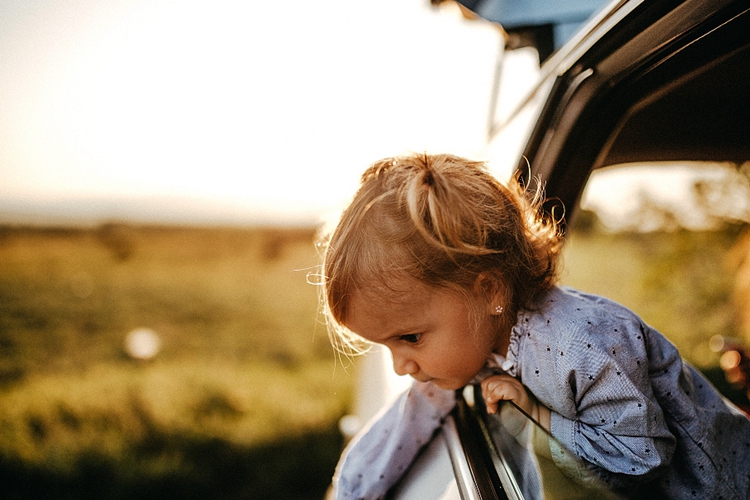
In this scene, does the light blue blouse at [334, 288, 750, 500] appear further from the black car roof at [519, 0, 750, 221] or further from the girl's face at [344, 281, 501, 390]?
the black car roof at [519, 0, 750, 221]

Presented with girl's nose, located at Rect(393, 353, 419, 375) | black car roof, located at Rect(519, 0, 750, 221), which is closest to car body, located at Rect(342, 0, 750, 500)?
black car roof, located at Rect(519, 0, 750, 221)

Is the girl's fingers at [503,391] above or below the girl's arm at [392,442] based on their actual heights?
above

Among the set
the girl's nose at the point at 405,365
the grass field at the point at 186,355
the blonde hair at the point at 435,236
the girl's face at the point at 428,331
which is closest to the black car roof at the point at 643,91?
the blonde hair at the point at 435,236

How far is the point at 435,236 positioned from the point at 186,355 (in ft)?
28.8

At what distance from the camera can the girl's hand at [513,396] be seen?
1291mm

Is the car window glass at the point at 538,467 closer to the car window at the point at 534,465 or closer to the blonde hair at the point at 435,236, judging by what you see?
the car window at the point at 534,465

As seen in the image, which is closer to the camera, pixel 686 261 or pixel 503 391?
pixel 503 391

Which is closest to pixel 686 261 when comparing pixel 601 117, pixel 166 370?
pixel 601 117

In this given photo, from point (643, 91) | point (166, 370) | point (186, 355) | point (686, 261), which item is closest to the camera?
point (643, 91)

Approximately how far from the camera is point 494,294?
54.2 inches

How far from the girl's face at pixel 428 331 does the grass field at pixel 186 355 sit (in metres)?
0.32

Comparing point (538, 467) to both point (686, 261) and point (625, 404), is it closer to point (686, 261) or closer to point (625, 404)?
point (625, 404)

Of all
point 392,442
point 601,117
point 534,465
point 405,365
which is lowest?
point 392,442

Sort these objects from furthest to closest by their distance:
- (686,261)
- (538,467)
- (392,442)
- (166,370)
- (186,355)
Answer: (186,355) < (166,370) < (686,261) < (392,442) < (538,467)
